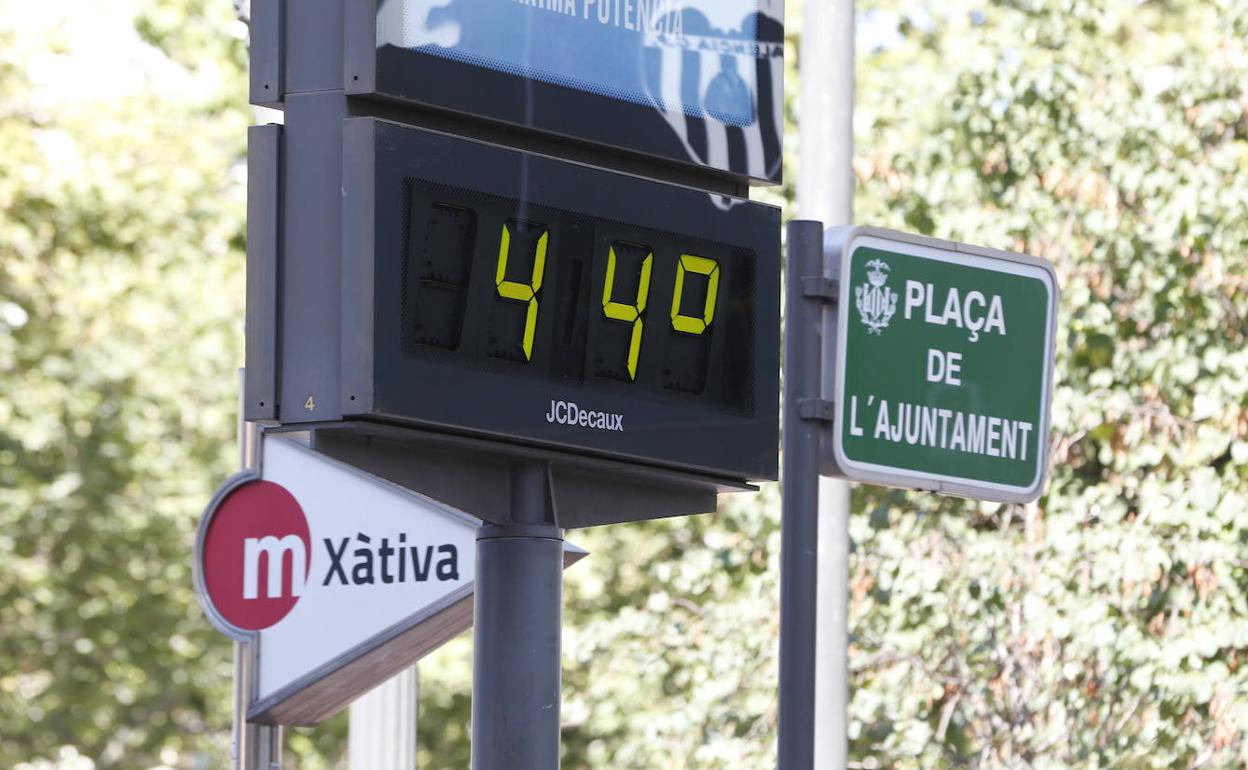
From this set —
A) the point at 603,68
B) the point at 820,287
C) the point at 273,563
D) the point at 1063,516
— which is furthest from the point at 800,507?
the point at 1063,516

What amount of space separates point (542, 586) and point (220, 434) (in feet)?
52.3

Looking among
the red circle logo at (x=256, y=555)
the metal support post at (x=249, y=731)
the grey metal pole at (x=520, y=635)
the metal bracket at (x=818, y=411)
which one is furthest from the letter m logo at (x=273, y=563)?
the metal bracket at (x=818, y=411)

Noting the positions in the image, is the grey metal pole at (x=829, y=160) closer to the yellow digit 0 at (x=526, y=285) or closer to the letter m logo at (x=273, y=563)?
the letter m logo at (x=273, y=563)

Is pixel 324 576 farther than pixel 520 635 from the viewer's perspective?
Yes

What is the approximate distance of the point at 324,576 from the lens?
24.5 feet

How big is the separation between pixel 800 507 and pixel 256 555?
10.5ft

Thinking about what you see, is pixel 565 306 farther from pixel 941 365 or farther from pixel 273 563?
pixel 273 563

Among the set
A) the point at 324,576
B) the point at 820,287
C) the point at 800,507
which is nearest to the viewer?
the point at 800,507

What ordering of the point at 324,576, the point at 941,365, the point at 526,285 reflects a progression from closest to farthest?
the point at 526,285 < the point at 941,365 < the point at 324,576

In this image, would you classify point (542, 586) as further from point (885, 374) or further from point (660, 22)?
point (660, 22)

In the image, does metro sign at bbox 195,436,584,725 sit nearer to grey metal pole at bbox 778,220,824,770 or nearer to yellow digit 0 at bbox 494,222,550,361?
grey metal pole at bbox 778,220,824,770

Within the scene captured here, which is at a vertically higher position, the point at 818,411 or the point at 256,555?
the point at 818,411

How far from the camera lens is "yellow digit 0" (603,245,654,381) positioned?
4.99 m

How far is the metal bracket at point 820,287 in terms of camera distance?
16.9 feet
